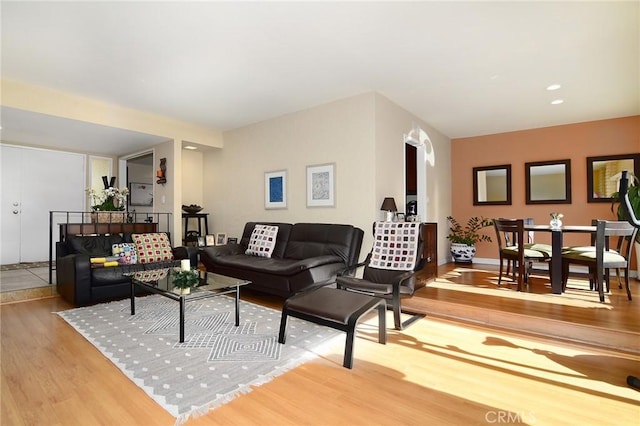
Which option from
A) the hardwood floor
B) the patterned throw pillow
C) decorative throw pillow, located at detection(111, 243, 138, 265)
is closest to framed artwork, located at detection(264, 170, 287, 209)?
the patterned throw pillow

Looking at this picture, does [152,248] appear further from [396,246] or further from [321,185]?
[396,246]

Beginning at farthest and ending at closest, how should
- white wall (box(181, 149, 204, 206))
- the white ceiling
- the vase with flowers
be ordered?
white wall (box(181, 149, 204, 206)) < the vase with flowers < the white ceiling

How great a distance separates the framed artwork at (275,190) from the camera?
16.8ft

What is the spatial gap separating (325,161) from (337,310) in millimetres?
2705

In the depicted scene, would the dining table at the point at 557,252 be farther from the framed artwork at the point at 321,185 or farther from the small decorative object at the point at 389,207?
the framed artwork at the point at 321,185

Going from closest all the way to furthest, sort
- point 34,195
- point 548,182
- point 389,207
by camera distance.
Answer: point 389,207 < point 548,182 < point 34,195

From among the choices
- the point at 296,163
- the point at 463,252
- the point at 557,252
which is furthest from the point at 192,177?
the point at 557,252

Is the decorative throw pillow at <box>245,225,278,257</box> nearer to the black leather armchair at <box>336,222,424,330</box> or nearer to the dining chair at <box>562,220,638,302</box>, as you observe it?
the black leather armchair at <box>336,222,424,330</box>

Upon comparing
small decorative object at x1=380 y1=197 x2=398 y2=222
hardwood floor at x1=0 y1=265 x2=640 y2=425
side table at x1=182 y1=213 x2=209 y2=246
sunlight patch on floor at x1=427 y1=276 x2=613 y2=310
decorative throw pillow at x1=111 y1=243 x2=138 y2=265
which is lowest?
hardwood floor at x1=0 y1=265 x2=640 y2=425

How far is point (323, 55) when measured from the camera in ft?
10.5

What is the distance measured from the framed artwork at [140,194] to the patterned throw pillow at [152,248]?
298 cm

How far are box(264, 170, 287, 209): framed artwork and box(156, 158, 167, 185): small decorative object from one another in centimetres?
185

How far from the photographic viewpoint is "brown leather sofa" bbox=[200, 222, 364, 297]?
3.59m

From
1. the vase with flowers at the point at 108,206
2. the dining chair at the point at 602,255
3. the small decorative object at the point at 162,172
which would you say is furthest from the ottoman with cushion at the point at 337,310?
the vase with flowers at the point at 108,206
